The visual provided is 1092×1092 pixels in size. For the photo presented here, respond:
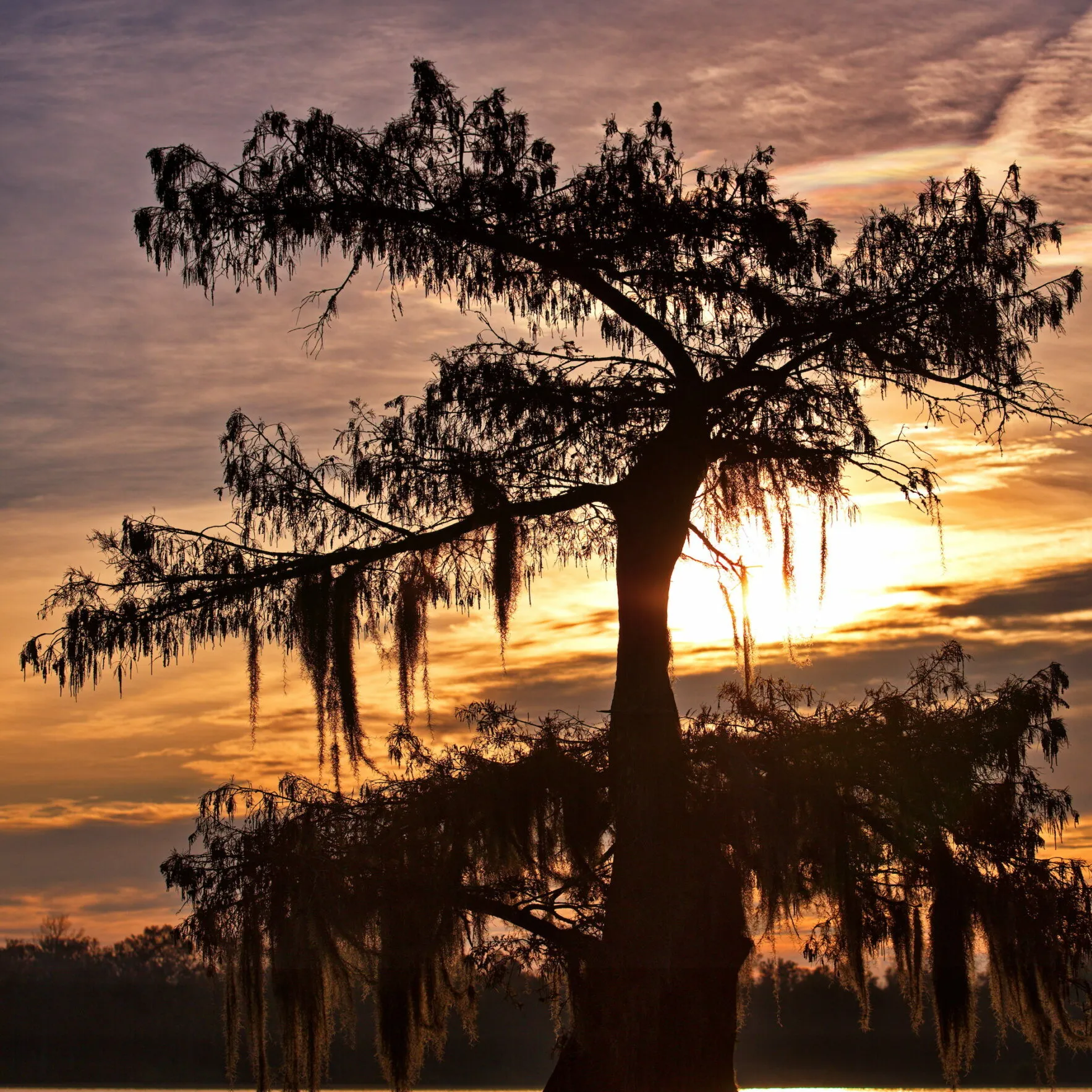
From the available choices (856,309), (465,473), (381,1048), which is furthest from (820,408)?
(381,1048)

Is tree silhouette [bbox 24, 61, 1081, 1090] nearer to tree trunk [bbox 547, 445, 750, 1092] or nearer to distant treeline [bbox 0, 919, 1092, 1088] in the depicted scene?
tree trunk [bbox 547, 445, 750, 1092]

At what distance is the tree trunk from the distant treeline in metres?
39.5

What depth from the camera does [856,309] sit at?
967 centimetres

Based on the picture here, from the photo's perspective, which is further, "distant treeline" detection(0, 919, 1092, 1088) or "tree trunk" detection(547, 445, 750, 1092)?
"distant treeline" detection(0, 919, 1092, 1088)

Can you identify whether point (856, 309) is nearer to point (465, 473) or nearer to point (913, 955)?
point (465, 473)

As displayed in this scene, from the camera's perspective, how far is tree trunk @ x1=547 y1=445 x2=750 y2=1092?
7.87 m

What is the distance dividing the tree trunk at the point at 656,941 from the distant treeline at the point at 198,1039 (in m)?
39.5

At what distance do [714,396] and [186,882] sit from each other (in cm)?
490

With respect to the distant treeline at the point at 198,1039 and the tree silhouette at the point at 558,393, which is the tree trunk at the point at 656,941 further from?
the distant treeline at the point at 198,1039

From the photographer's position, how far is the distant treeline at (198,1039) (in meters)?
52.3

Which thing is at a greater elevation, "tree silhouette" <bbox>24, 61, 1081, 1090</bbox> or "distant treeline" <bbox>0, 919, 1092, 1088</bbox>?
"tree silhouette" <bbox>24, 61, 1081, 1090</bbox>

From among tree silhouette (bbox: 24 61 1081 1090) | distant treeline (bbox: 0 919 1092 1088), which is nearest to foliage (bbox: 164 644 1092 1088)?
tree silhouette (bbox: 24 61 1081 1090)

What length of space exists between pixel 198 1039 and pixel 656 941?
188 feet

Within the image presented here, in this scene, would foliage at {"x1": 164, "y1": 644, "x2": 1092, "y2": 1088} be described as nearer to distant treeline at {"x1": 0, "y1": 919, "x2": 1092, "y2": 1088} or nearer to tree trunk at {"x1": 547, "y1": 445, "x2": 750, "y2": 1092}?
tree trunk at {"x1": 547, "y1": 445, "x2": 750, "y2": 1092}
